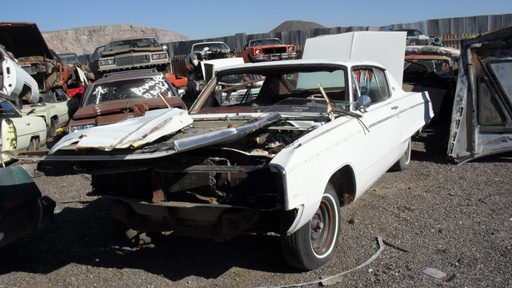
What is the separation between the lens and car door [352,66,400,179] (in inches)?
181

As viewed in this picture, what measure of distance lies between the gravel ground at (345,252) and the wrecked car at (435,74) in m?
3.90

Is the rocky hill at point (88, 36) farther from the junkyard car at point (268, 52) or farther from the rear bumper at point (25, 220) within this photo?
the rear bumper at point (25, 220)

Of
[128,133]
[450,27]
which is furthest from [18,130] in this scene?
[450,27]

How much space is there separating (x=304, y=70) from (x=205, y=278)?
7.80 ft

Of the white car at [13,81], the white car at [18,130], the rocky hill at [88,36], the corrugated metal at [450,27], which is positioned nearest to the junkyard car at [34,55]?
the white car at [13,81]

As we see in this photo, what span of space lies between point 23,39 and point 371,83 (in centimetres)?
1206

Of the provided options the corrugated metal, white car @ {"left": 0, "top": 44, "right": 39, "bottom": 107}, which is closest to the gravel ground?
white car @ {"left": 0, "top": 44, "right": 39, "bottom": 107}

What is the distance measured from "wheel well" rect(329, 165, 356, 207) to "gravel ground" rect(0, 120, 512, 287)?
→ 39 centimetres

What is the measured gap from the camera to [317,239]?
3.86 metres

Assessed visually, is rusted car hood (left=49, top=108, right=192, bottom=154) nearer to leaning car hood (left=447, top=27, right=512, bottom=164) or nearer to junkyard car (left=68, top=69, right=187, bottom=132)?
junkyard car (left=68, top=69, right=187, bottom=132)

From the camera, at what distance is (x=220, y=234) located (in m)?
3.52

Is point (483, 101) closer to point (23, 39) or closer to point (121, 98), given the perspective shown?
point (121, 98)

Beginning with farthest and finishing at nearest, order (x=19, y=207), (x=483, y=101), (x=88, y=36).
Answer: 1. (x=88, y=36)
2. (x=483, y=101)
3. (x=19, y=207)

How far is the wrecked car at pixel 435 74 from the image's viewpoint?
30.7 ft
